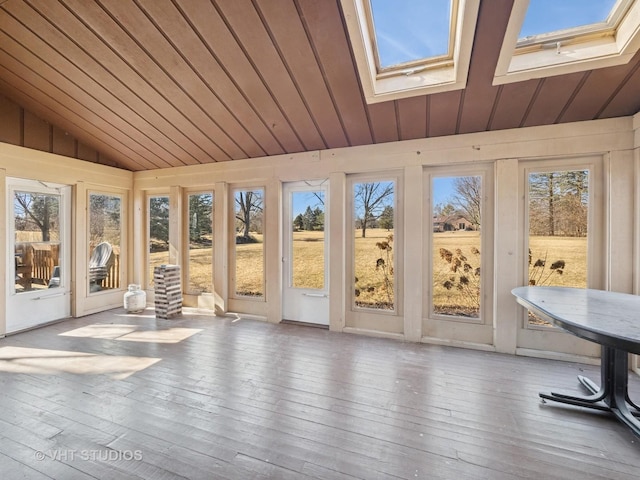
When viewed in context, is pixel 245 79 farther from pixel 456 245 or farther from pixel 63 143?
pixel 63 143

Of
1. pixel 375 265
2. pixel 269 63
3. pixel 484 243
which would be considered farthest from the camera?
pixel 375 265

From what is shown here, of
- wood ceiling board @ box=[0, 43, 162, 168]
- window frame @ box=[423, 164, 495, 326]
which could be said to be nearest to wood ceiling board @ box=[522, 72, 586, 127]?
window frame @ box=[423, 164, 495, 326]

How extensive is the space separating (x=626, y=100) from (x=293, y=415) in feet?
13.4

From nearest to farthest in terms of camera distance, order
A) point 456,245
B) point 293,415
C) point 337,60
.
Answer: point 293,415 < point 337,60 < point 456,245

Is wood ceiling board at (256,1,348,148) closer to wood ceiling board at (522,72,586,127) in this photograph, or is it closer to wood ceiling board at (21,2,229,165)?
wood ceiling board at (21,2,229,165)

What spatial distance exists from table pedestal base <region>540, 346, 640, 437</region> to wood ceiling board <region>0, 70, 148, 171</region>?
20.5ft

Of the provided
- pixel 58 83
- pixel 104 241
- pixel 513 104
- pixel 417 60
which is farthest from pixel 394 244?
pixel 104 241

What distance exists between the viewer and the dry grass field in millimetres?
3266

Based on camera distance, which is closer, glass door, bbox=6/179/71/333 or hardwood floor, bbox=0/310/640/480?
hardwood floor, bbox=0/310/640/480

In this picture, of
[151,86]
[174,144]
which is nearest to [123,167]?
[174,144]

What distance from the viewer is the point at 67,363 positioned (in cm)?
302

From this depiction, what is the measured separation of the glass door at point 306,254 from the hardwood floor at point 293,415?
977 mm

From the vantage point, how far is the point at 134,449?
6.04ft

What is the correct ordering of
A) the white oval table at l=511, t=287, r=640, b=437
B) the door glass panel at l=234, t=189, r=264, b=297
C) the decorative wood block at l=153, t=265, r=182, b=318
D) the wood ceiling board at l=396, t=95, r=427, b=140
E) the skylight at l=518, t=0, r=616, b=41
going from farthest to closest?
the door glass panel at l=234, t=189, r=264, b=297 → the decorative wood block at l=153, t=265, r=182, b=318 → the wood ceiling board at l=396, t=95, r=427, b=140 → the skylight at l=518, t=0, r=616, b=41 → the white oval table at l=511, t=287, r=640, b=437
